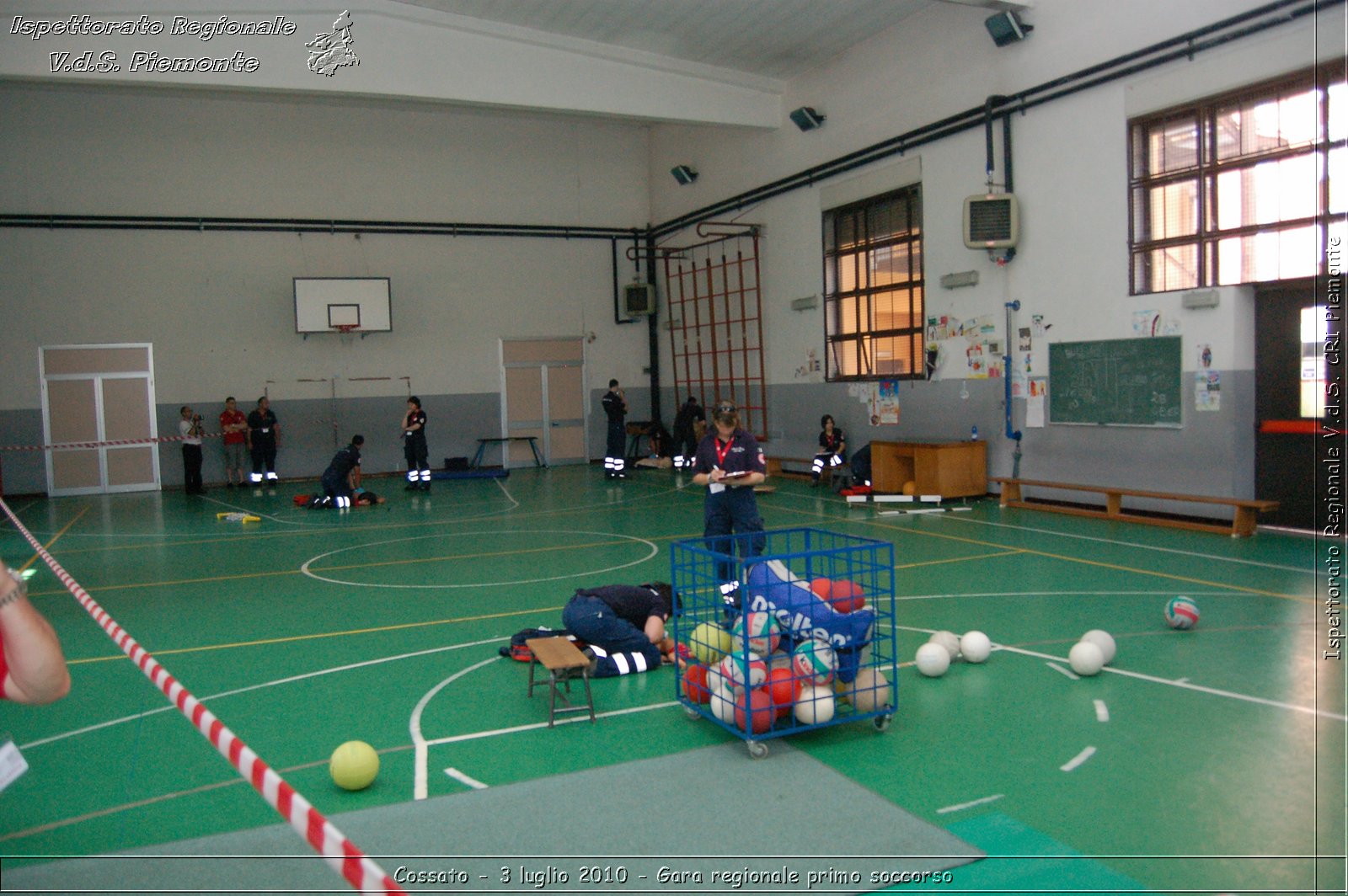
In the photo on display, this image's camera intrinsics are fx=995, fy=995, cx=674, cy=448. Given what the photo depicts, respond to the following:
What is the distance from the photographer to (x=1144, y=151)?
12.9 m

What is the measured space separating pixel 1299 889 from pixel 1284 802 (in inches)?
32.9

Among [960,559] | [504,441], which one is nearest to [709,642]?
[960,559]

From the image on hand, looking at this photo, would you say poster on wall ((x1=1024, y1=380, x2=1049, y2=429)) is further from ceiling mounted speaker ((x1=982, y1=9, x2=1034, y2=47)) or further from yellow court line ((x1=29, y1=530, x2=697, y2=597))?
yellow court line ((x1=29, y1=530, x2=697, y2=597))

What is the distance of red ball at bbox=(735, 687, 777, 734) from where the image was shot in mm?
5301

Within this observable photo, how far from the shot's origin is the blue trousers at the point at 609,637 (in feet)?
22.9

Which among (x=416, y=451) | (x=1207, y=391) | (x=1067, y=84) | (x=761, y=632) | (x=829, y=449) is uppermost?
(x=1067, y=84)

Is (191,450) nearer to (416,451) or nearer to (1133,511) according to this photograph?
(416,451)

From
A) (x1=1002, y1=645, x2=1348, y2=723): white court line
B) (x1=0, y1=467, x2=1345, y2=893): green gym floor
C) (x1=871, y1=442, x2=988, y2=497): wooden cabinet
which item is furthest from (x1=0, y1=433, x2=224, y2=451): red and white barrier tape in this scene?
(x1=1002, y1=645, x2=1348, y2=723): white court line

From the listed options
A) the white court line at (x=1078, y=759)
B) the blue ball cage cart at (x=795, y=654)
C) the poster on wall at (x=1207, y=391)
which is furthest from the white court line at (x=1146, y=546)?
the blue ball cage cart at (x=795, y=654)

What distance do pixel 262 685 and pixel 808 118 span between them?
50.7 ft

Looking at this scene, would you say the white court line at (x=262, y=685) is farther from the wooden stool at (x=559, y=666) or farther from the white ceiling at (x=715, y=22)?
the white ceiling at (x=715, y=22)

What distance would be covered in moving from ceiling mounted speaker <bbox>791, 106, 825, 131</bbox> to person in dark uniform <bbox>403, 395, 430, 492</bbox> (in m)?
9.28

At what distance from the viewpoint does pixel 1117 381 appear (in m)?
13.3

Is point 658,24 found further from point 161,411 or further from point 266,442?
point 161,411
